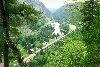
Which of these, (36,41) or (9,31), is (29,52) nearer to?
(36,41)

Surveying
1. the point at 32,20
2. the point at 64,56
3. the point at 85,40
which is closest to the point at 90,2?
the point at 85,40

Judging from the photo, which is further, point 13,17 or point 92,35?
point 92,35

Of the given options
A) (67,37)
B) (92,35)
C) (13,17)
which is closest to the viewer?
(13,17)

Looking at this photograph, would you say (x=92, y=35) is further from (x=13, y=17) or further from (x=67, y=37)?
(x=13, y=17)

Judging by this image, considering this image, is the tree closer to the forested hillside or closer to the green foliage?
the forested hillside

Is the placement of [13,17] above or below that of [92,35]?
above

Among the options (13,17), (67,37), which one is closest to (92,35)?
(67,37)

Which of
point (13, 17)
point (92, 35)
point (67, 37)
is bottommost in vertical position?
point (67, 37)

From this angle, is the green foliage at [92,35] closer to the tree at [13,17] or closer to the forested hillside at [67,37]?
the forested hillside at [67,37]
